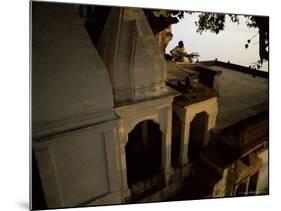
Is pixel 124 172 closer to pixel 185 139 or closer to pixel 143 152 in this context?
pixel 143 152

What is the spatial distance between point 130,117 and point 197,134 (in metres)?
0.53

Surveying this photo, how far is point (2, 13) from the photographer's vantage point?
1.64 meters

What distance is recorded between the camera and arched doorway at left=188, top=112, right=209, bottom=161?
6.28 ft

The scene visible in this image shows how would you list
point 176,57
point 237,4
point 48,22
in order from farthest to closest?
point 237,4, point 176,57, point 48,22

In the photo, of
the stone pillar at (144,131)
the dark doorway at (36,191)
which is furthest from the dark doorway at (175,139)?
the dark doorway at (36,191)

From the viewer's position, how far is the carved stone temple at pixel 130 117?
1.63 m

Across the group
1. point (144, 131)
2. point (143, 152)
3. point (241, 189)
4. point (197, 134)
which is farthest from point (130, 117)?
point (241, 189)

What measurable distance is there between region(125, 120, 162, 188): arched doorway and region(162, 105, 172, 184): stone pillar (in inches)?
1.2

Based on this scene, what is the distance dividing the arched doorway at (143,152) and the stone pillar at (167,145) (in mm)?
31

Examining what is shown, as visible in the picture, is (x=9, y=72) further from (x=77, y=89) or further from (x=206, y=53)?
(x=206, y=53)

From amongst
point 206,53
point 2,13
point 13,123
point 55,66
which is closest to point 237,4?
point 206,53

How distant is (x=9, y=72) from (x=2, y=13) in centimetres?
36

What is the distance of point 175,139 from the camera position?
1.92 m

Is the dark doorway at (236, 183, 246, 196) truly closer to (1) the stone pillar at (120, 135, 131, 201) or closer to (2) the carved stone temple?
(2) the carved stone temple
